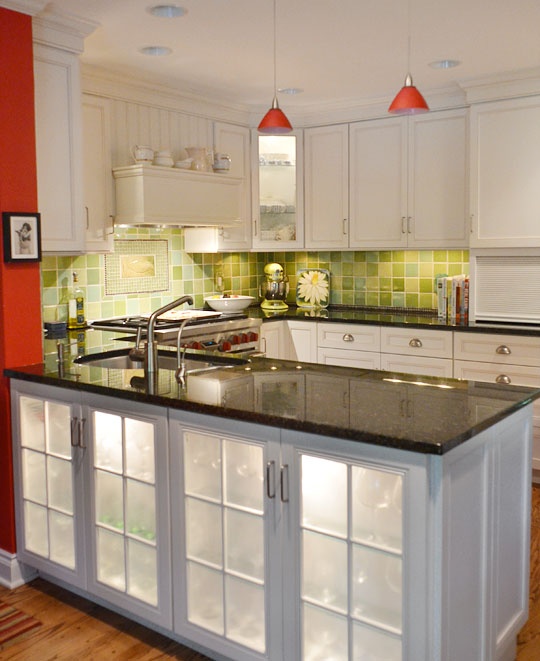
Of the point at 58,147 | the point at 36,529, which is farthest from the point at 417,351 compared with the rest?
the point at 36,529

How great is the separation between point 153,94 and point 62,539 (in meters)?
2.80

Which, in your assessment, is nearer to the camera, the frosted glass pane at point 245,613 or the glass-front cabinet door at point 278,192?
the frosted glass pane at point 245,613

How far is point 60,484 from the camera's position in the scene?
9.62 ft

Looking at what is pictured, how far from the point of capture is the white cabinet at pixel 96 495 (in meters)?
2.56

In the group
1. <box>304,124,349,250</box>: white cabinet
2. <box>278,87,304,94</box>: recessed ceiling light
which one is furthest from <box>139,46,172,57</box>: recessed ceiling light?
<box>304,124,349,250</box>: white cabinet

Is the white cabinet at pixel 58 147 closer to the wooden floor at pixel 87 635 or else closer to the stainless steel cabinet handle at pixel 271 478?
the wooden floor at pixel 87 635

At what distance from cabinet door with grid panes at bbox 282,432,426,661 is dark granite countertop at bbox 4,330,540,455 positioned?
2.6 inches

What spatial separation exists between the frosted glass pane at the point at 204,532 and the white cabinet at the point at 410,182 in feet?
9.85

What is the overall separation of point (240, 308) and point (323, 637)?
10.7 feet

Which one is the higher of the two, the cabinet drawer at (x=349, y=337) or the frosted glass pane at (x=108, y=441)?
the cabinet drawer at (x=349, y=337)

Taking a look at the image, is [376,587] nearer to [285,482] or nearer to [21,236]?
[285,482]

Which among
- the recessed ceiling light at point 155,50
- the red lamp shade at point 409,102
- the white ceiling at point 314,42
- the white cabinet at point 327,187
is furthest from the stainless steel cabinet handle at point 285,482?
the white cabinet at point 327,187

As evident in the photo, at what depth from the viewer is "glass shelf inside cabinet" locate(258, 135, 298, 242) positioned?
5.35m

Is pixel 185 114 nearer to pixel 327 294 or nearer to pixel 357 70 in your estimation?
pixel 357 70
